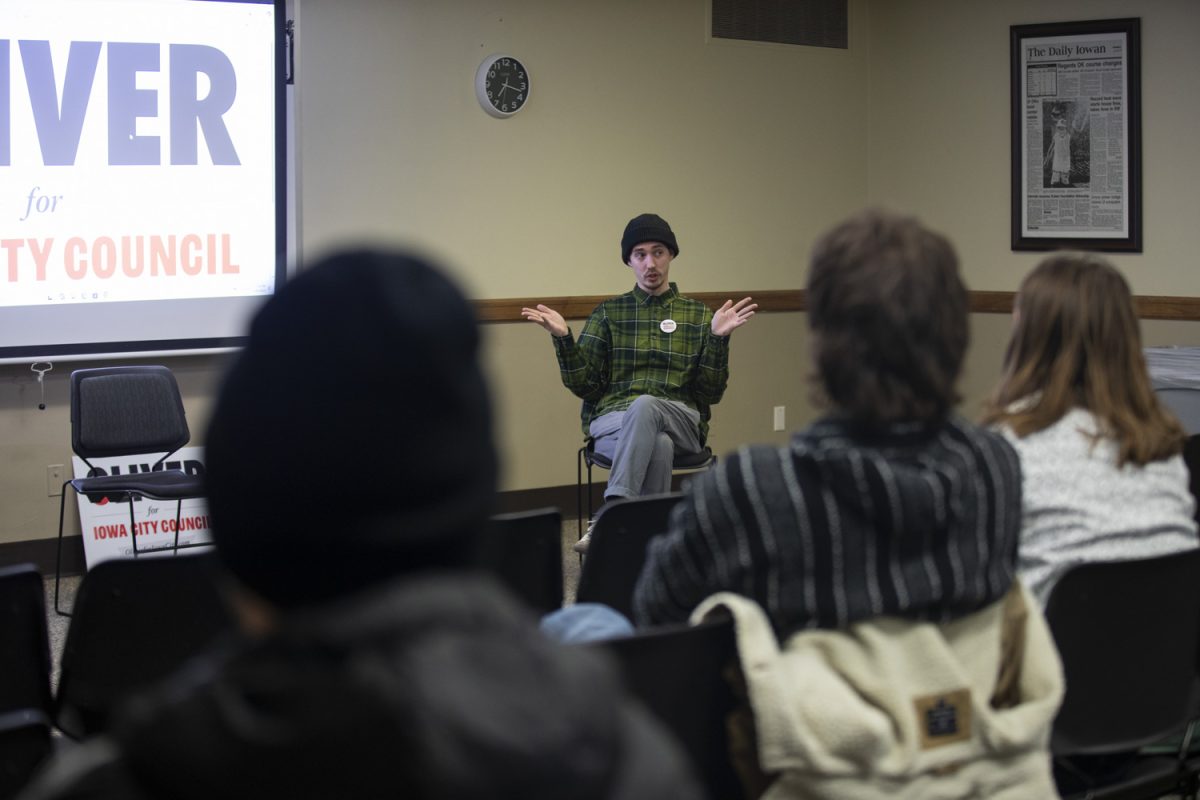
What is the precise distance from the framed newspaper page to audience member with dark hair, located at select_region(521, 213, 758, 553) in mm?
2301

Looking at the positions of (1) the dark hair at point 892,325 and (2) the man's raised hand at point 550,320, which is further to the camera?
(2) the man's raised hand at point 550,320

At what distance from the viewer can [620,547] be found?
215 cm

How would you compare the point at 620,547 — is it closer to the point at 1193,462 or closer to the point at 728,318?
the point at 1193,462

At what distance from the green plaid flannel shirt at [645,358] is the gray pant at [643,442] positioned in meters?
0.11

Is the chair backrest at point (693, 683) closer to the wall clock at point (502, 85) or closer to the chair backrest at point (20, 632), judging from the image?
the chair backrest at point (20, 632)

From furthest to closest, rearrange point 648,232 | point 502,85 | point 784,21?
point 784,21, point 502,85, point 648,232

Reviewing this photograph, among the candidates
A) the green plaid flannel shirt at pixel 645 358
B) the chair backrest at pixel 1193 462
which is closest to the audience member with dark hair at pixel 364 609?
the chair backrest at pixel 1193 462

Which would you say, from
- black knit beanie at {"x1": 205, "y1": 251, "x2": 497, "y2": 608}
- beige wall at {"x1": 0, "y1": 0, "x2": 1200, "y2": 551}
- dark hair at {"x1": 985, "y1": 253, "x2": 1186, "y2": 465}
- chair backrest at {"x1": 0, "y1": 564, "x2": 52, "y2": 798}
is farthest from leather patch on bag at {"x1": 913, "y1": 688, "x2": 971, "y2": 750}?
beige wall at {"x1": 0, "y1": 0, "x2": 1200, "y2": 551}

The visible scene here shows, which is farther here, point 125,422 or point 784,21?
point 784,21

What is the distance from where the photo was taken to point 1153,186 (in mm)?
5992

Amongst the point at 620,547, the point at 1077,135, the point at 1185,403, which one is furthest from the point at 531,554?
the point at 1077,135

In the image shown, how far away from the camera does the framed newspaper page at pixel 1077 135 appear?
6.04 metres

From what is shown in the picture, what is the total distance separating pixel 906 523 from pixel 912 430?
0.41 feet

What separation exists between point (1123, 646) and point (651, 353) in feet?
9.96
